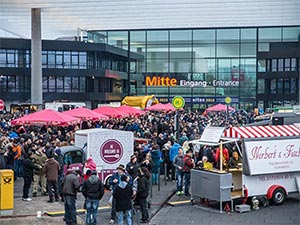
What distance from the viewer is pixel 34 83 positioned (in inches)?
1879

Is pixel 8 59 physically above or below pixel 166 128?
above

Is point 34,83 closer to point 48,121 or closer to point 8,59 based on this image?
point 8,59

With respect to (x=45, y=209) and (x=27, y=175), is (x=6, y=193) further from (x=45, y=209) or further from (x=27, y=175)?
(x=27, y=175)

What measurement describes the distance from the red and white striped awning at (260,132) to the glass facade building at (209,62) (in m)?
47.7

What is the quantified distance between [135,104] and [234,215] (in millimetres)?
30922

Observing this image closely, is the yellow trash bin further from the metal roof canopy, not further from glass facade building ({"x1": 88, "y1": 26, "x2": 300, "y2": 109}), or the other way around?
glass facade building ({"x1": 88, "y1": 26, "x2": 300, "y2": 109})

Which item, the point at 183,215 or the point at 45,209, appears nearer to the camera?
the point at 183,215

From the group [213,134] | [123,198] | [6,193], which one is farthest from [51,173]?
[213,134]

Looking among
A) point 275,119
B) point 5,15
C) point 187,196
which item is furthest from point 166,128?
point 5,15

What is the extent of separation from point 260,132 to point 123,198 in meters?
5.41

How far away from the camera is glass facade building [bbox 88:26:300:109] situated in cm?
6562

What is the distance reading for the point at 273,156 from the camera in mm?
15688

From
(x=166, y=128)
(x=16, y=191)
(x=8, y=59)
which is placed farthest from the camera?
(x=8, y=59)

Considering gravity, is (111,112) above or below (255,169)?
above
